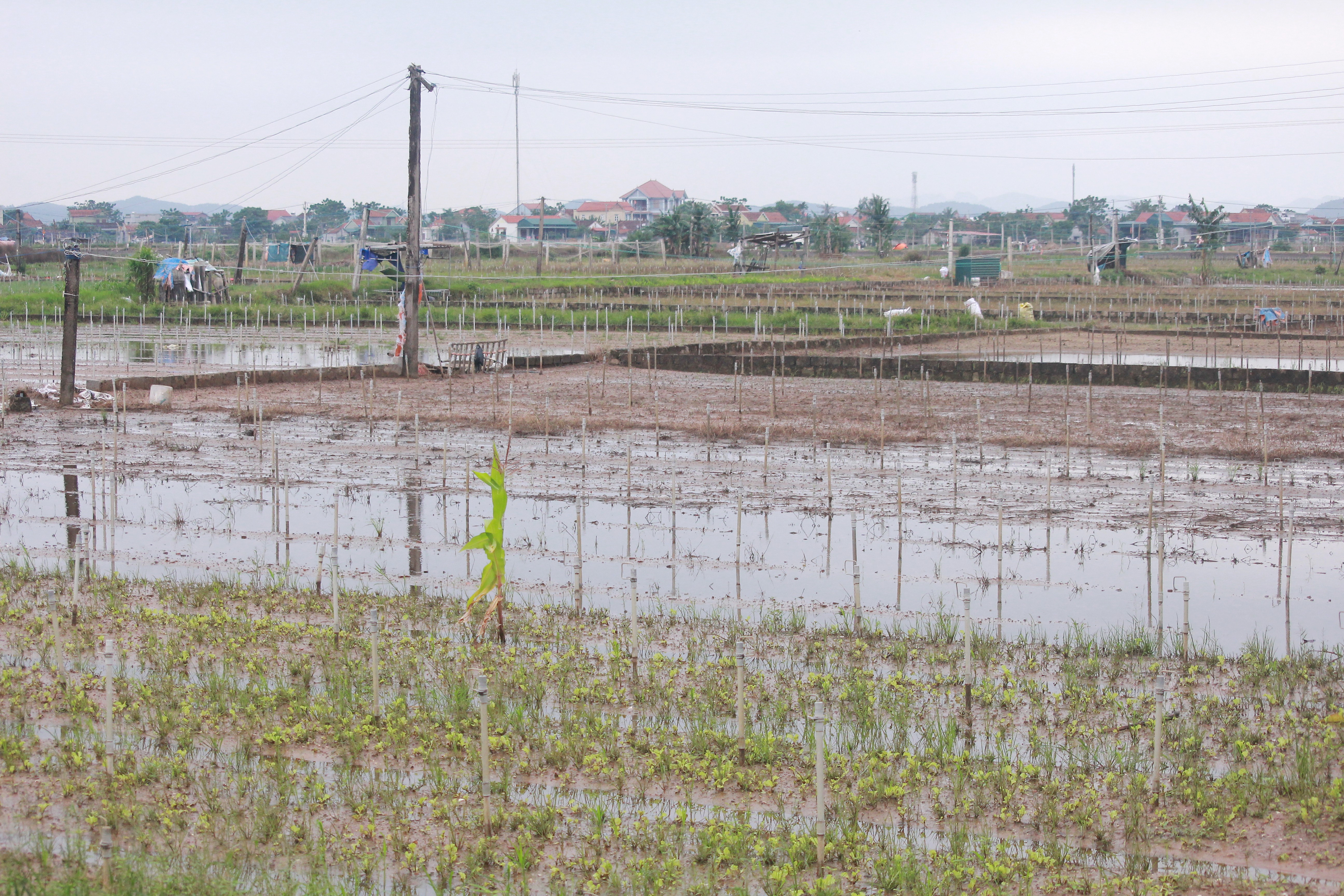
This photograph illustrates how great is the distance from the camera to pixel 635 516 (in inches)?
455

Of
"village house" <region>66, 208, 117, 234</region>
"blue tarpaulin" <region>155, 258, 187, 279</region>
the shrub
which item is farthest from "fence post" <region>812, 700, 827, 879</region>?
"village house" <region>66, 208, 117, 234</region>

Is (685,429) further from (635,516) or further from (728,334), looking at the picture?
(728,334)

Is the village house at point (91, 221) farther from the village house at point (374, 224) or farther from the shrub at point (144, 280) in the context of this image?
the shrub at point (144, 280)

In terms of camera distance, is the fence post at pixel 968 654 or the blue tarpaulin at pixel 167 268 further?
the blue tarpaulin at pixel 167 268

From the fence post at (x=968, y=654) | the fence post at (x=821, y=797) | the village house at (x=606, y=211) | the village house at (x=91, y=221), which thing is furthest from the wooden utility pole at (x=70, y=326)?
the village house at (x=606, y=211)

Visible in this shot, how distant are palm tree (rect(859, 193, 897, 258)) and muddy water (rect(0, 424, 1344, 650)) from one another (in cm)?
5537

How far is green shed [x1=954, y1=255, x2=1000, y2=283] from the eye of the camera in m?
44.9

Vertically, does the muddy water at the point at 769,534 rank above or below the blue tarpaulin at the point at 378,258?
below

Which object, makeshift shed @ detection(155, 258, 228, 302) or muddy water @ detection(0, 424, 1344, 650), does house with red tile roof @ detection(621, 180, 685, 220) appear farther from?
muddy water @ detection(0, 424, 1344, 650)

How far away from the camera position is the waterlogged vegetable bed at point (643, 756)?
15.5 ft

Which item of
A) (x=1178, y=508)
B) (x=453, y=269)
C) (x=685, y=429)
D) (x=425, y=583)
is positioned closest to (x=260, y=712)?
(x=425, y=583)

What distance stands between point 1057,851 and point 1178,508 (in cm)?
746

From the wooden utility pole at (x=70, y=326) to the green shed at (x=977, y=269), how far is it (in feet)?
108

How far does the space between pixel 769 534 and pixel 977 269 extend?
37575 mm
